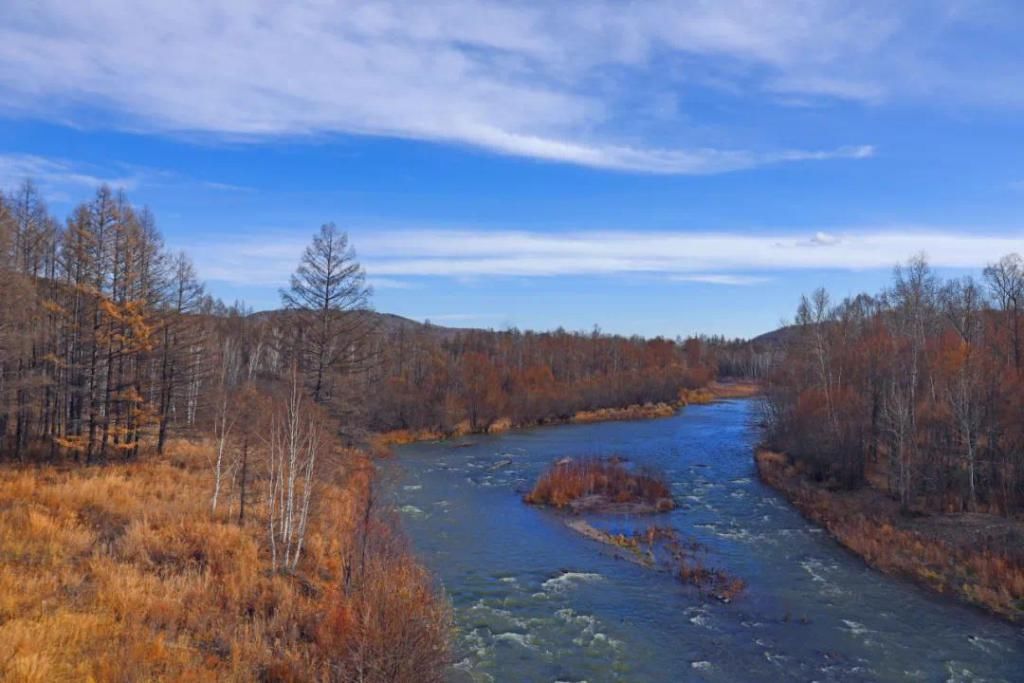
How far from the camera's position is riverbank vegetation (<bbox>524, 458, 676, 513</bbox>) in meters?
30.0

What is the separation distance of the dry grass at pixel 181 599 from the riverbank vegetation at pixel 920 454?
1708 centimetres

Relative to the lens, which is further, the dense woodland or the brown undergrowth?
the dense woodland

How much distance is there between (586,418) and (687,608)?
2103 inches

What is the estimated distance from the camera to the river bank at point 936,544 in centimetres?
1862

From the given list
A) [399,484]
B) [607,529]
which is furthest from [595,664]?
[399,484]

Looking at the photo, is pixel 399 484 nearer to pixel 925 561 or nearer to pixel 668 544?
pixel 668 544

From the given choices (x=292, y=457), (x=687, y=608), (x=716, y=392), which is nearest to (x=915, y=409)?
(x=687, y=608)

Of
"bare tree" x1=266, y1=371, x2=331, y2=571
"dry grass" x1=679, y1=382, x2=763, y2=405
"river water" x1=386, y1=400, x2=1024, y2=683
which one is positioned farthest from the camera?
"dry grass" x1=679, y1=382, x2=763, y2=405

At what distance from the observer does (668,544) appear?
77.7 feet

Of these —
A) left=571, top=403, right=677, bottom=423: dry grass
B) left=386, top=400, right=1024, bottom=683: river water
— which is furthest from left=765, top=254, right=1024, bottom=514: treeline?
→ left=571, top=403, right=677, bottom=423: dry grass

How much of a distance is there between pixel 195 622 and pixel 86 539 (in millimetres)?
6492

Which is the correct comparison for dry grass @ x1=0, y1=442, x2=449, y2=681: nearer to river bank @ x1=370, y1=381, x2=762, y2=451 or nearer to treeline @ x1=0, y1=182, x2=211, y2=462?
treeline @ x1=0, y1=182, x2=211, y2=462

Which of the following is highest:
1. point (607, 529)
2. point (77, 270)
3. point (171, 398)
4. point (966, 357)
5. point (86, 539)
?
point (77, 270)

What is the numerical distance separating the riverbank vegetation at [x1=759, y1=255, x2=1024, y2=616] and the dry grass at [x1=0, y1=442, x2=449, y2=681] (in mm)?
17079
